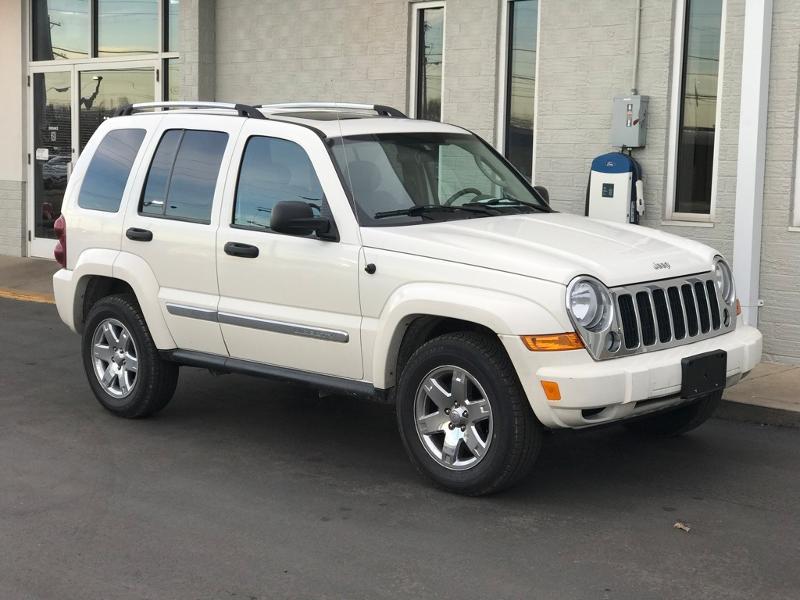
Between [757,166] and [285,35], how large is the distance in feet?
19.2

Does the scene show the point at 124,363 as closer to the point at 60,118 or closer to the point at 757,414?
the point at 757,414

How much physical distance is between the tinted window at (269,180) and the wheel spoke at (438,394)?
1.28 m

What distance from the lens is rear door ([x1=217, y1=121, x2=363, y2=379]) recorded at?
20.8 feet

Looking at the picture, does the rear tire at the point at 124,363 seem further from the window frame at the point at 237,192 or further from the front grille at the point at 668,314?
the front grille at the point at 668,314

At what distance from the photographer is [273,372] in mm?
6742

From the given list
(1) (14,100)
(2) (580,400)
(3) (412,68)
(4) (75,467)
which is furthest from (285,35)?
(2) (580,400)

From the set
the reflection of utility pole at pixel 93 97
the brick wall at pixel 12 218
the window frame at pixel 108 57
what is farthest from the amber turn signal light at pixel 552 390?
the brick wall at pixel 12 218

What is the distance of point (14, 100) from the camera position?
1639 cm

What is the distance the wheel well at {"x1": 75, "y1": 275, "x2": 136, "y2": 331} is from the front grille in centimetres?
358

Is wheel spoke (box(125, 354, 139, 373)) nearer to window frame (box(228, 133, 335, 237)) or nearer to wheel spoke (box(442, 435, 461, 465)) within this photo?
window frame (box(228, 133, 335, 237))

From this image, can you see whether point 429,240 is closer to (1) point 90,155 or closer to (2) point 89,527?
(2) point 89,527

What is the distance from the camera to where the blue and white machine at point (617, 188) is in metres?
10.1

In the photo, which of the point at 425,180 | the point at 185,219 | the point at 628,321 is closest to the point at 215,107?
the point at 185,219

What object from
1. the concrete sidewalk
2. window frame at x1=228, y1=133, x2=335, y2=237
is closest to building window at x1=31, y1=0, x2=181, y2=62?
window frame at x1=228, y1=133, x2=335, y2=237
